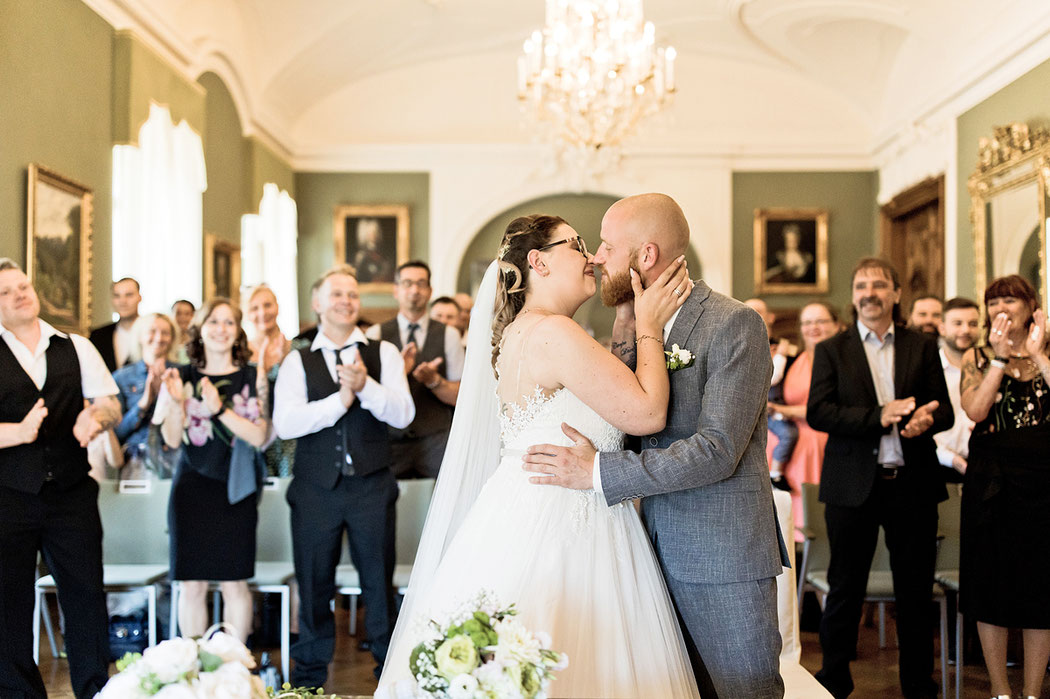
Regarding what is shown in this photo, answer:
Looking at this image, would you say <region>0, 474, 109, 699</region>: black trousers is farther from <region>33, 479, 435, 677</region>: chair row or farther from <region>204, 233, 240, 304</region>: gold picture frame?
<region>204, 233, 240, 304</region>: gold picture frame

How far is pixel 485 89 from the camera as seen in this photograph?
42.7ft

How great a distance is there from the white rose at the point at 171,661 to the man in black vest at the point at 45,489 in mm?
2605

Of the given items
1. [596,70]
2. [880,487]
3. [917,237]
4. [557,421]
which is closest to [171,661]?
[557,421]

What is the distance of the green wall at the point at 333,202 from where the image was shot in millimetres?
13164

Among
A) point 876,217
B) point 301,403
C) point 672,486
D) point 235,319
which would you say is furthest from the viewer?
point 876,217

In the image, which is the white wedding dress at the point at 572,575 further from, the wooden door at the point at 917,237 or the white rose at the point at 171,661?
the wooden door at the point at 917,237

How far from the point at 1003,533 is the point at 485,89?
9.95 meters

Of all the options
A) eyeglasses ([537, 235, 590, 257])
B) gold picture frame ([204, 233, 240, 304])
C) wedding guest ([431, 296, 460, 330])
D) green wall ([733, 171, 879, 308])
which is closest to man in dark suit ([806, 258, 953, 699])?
eyeglasses ([537, 235, 590, 257])

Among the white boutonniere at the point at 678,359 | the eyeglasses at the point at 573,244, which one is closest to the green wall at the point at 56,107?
the eyeglasses at the point at 573,244

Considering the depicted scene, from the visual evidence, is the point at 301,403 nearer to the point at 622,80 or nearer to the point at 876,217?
the point at 622,80

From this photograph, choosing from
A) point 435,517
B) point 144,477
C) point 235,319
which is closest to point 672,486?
point 435,517

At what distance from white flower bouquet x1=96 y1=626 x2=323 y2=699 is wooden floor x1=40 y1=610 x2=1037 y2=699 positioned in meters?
3.18

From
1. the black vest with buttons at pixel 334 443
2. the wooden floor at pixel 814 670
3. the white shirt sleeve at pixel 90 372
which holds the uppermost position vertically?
the white shirt sleeve at pixel 90 372

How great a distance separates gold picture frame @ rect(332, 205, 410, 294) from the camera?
13070 millimetres
